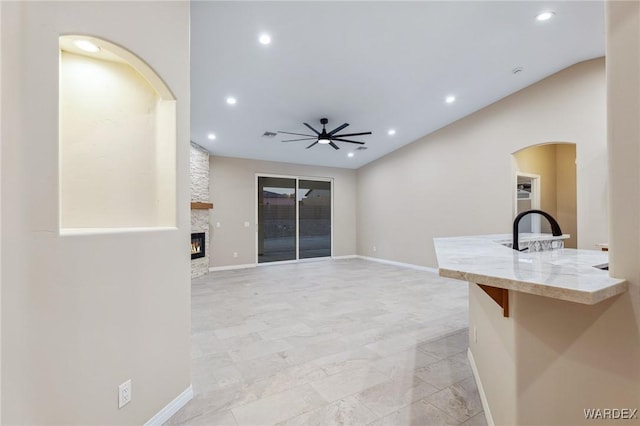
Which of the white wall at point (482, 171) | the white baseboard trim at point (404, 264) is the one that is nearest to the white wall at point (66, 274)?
the white wall at point (482, 171)

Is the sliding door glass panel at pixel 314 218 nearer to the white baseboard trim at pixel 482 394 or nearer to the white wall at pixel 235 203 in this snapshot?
the white wall at pixel 235 203

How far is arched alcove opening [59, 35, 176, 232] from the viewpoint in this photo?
66.6 inches

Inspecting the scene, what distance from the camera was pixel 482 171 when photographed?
5.79m

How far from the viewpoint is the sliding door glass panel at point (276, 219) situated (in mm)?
7969

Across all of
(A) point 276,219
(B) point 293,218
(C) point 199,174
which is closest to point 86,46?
(C) point 199,174

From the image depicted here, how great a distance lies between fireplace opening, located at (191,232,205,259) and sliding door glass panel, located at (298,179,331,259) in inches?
113

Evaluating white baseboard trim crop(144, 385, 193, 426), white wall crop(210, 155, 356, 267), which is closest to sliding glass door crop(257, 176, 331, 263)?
white wall crop(210, 155, 356, 267)

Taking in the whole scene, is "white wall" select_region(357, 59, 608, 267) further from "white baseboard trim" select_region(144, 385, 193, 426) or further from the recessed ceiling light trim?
"white baseboard trim" select_region(144, 385, 193, 426)

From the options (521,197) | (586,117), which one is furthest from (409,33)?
(521,197)

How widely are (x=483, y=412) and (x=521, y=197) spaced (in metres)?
5.82

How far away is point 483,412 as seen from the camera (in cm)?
192

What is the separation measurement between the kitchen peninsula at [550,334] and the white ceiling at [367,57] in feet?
9.60

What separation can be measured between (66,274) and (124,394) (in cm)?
78

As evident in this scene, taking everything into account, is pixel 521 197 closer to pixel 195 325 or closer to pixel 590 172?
pixel 590 172
